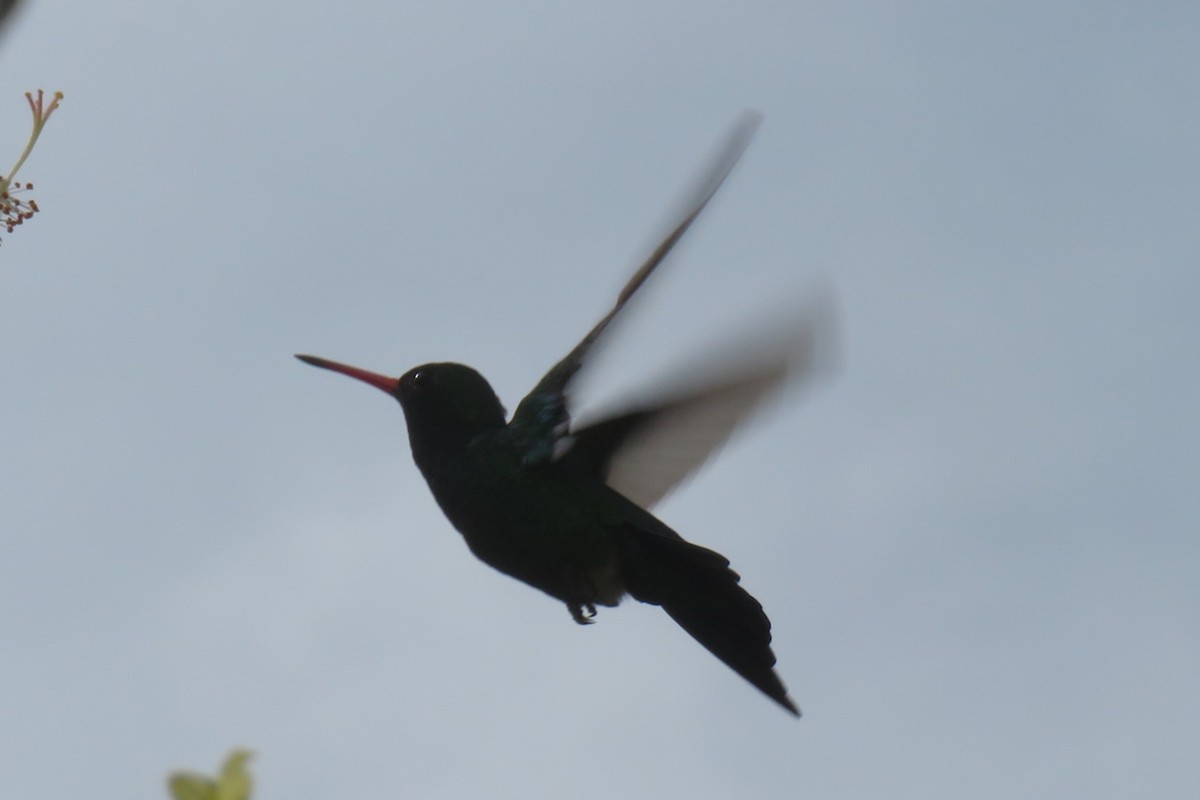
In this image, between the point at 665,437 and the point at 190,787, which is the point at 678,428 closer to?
the point at 665,437

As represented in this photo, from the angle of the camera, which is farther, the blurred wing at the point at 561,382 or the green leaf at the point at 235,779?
the blurred wing at the point at 561,382

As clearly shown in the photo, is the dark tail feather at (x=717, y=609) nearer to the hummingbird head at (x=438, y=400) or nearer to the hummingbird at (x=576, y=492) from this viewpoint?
the hummingbird at (x=576, y=492)

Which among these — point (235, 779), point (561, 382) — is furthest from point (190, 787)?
point (561, 382)

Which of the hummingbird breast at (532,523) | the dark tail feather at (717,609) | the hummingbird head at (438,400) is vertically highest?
the hummingbird head at (438,400)

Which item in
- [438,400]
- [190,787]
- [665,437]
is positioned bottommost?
[190,787]

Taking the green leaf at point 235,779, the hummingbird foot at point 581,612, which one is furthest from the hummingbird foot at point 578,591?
the green leaf at point 235,779

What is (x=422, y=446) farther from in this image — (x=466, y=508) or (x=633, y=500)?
(x=633, y=500)

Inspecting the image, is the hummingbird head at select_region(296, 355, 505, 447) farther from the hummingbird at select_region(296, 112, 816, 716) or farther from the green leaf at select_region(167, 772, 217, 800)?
the green leaf at select_region(167, 772, 217, 800)

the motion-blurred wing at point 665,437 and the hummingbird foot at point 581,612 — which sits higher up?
the motion-blurred wing at point 665,437
